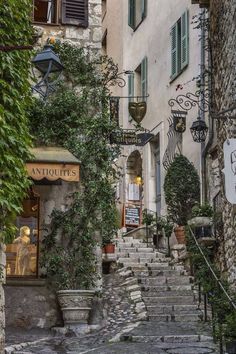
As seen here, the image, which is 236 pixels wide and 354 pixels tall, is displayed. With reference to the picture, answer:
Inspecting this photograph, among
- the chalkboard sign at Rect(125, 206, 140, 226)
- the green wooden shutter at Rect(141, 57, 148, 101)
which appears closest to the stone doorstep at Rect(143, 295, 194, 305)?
the chalkboard sign at Rect(125, 206, 140, 226)

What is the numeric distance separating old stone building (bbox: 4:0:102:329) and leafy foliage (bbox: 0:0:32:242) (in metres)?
2.90

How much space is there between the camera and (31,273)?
1218 cm

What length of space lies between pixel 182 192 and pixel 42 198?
14.3ft

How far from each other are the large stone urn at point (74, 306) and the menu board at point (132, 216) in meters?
8.15

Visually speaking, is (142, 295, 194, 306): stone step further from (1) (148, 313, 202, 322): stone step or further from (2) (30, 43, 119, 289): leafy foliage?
(2) (30, 43, 119, 289): leafy foliage

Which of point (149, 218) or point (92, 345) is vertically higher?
point (149, 218)

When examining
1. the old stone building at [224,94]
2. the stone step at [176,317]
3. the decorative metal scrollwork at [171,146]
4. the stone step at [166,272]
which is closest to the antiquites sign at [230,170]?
the old stone building at [224,94]

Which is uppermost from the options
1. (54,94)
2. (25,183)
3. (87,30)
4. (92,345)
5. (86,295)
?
(87,30)

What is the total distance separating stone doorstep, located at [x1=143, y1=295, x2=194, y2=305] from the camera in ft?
41.1

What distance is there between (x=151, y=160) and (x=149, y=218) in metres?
2.54

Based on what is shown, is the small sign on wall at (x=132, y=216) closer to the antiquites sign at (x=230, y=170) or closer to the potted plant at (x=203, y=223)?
the potted plant at (x=203, y=223)

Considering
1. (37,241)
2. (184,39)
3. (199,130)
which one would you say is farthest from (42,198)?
(184,39)

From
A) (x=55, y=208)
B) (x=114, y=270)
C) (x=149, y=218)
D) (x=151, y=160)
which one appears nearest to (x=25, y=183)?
(x=55, y=208)

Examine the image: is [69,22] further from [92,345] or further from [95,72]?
[92,345]
